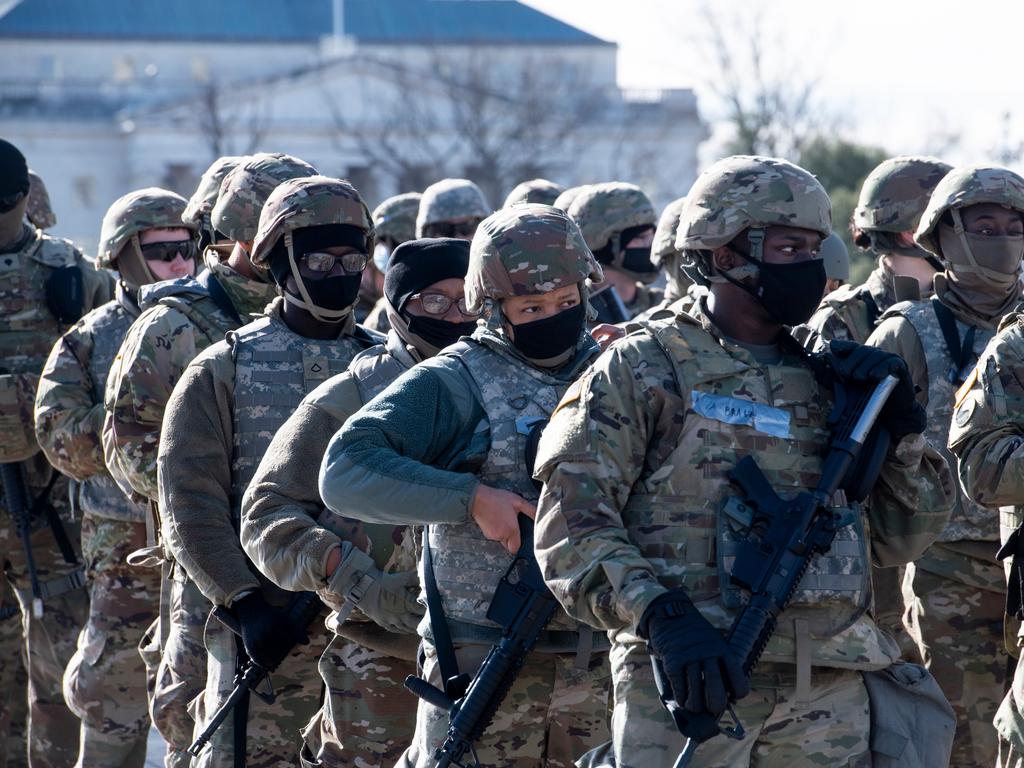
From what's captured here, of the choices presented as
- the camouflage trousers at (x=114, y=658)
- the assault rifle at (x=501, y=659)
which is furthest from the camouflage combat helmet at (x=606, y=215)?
the assault rifle at (x=501, y=659)

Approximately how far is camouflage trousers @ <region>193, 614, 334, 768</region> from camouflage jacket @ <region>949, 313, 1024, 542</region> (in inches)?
80.0

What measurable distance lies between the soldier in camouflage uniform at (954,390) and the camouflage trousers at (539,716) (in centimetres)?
188

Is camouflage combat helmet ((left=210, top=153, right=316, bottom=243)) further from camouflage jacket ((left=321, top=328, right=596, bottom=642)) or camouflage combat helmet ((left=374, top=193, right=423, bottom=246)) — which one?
camouflage combat helmet ((left=374, top=193, right=423, bottom=246))

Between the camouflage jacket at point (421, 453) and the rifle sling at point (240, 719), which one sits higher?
the camouflage jacket at point (421, 453)

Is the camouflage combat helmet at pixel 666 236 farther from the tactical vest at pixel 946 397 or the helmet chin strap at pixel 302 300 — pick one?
the helmet chin strap at pixel 302 300

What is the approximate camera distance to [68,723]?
8.15 metres

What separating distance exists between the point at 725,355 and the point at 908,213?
3300 millimetres

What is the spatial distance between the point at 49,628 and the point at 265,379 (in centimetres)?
281

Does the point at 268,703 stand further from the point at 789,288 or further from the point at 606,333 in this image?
the point at 789,288

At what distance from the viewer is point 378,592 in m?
5.49

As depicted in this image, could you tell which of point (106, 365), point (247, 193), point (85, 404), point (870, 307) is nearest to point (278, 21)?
point (106, 365)

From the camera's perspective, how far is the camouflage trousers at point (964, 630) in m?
6.59

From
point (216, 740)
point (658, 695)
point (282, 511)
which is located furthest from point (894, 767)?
point (216, 740)

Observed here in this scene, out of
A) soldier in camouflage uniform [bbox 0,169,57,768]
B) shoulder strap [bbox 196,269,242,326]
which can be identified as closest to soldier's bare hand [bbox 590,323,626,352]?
shoulder strap [bbox 196,269,242,326]
